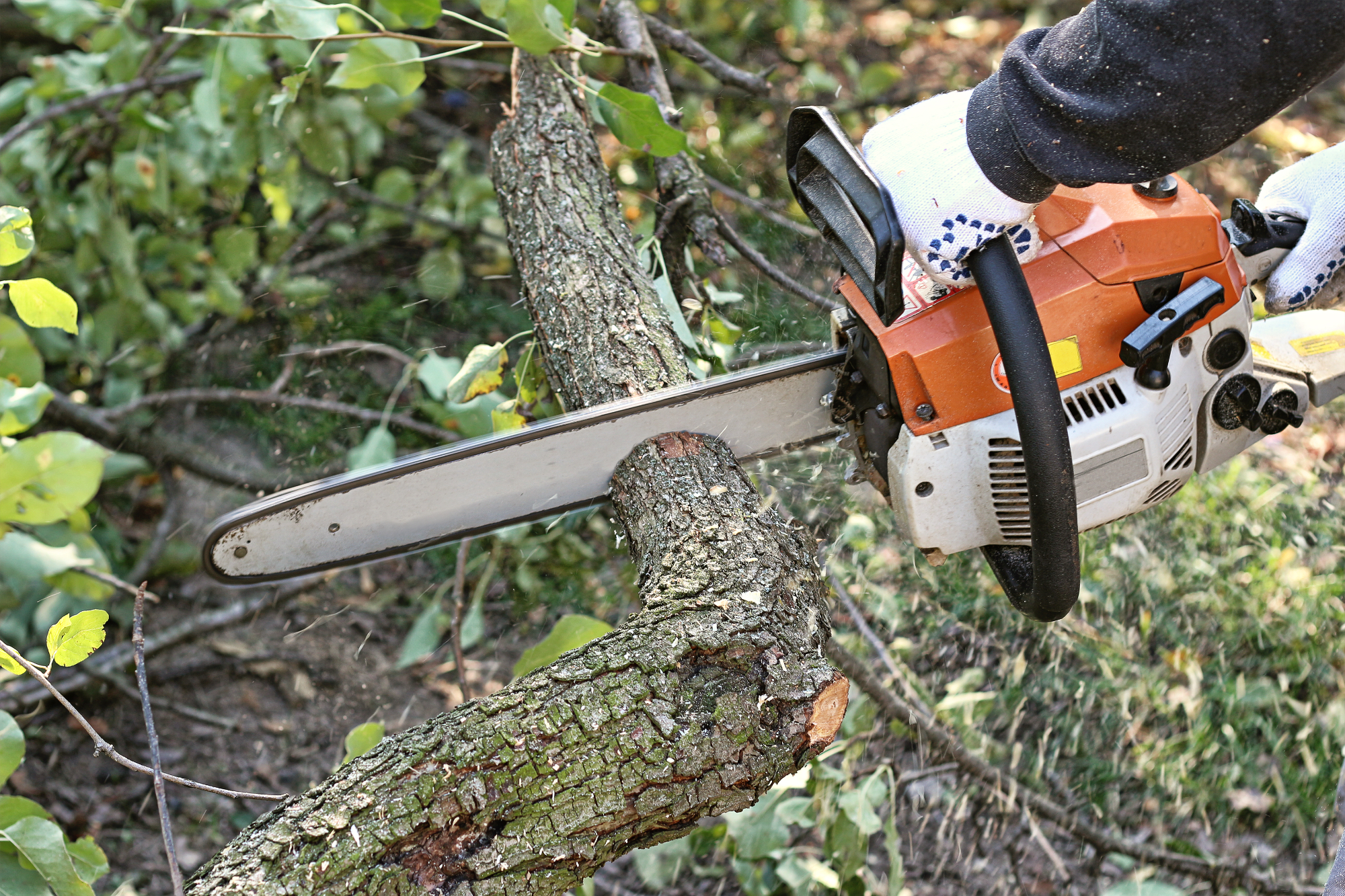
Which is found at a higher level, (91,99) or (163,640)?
(91,99)

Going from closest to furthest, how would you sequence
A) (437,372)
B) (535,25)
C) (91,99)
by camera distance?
(535,25) < (437,372) < (91,99)

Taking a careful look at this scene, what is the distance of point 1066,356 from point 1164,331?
152 mm

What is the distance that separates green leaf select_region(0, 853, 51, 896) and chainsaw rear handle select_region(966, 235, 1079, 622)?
1.49 metres

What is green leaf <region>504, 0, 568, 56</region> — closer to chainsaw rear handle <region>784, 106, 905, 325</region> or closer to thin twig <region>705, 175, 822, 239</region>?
chainsaw rear handle <region>784, 106, 905, 325</region>

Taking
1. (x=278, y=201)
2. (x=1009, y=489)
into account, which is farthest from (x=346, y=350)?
(x=1009, y=489)

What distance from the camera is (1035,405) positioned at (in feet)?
4.19

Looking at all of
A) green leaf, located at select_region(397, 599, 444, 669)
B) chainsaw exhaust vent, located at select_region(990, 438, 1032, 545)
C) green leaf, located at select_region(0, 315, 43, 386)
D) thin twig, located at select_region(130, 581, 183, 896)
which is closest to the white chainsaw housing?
chainsaw exhaust vent, located at select_region(990, 438, 1032, 545)

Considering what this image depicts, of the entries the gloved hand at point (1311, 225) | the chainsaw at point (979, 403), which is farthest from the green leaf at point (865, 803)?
the gloved hand at point (1311, 225)

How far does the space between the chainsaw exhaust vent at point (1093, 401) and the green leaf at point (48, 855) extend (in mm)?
1576

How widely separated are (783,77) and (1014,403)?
3330 mm

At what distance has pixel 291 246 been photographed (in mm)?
3330

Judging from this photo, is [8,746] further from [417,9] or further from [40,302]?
[417,9]

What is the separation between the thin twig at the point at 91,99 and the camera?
2555 mm

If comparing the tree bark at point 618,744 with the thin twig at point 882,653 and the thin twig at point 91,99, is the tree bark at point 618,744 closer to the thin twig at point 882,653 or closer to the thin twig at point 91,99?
the thin twig at point 882,653
